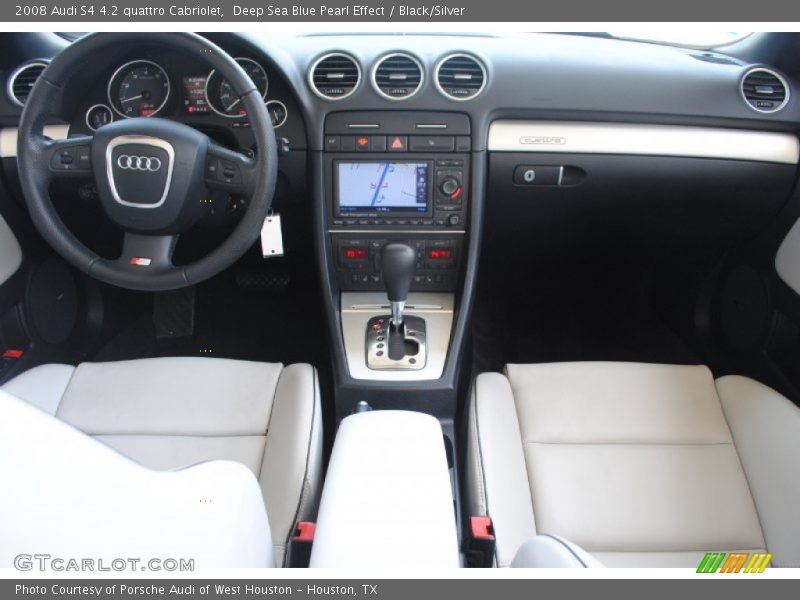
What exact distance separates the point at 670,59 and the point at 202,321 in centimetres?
177

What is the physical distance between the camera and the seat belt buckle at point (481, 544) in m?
0.87

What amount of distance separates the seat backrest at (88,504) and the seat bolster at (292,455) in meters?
0.38

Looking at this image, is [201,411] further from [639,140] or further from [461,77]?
[639,140]

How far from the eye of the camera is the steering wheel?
41.1 inches

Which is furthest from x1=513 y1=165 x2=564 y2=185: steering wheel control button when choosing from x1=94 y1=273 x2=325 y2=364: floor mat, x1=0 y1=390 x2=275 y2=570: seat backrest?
x1=0 y1=390 x2=275 y2=570: seat backrest

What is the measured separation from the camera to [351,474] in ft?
2.30

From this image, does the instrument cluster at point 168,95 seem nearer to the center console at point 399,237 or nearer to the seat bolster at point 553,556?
the center console at point 399,237

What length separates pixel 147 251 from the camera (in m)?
1.13

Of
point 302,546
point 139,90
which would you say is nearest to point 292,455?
point 302,546

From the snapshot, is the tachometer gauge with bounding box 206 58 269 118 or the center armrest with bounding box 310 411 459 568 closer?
the center armrest with bounding box 310 411 459 568

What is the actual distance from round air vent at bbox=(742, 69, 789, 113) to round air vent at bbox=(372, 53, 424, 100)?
842 mm

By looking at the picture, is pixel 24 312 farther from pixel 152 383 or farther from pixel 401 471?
pixel 401 471

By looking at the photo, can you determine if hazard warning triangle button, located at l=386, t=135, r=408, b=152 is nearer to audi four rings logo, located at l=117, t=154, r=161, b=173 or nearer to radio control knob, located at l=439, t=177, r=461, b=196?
radio control knob, located at l=439, t=177, r=461, b=196

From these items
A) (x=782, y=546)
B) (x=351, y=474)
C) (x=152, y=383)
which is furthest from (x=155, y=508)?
(x=782, y=546)
